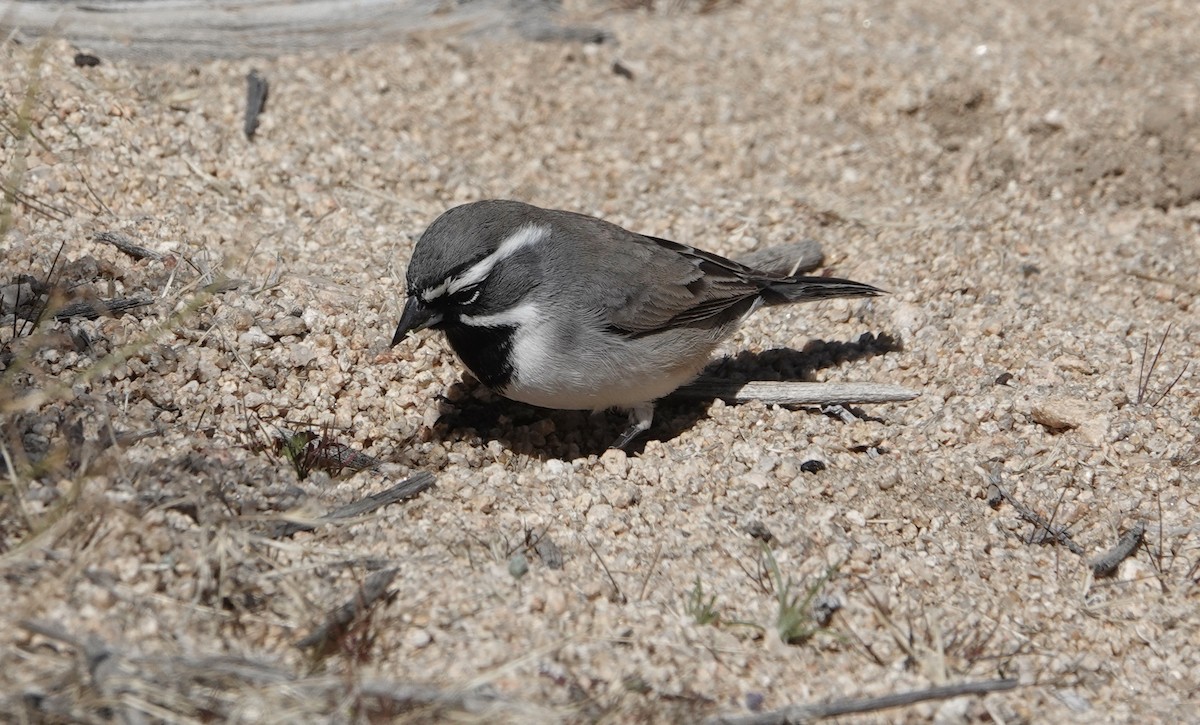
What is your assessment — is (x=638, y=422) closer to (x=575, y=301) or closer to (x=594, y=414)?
(x=594, y=414)

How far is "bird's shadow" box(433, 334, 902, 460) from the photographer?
20.3ft

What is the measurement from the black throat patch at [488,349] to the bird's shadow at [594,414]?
0.53 m

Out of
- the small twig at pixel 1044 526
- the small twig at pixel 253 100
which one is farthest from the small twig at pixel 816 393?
the small twig at pixel 253 100

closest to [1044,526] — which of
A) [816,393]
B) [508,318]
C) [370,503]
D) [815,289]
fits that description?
[816,393]

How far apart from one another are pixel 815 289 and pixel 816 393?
0.64m

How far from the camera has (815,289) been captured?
6488 mm

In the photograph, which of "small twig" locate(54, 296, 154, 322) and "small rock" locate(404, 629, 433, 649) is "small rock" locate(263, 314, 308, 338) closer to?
→ "small twig" locate(54, 296, 154, 322)

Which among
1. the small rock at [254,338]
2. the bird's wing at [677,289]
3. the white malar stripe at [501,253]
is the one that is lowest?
the bird's wing at [677,289]

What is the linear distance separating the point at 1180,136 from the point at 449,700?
681 centimetres

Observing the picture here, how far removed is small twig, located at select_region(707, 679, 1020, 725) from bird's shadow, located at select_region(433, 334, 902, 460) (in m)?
2.47

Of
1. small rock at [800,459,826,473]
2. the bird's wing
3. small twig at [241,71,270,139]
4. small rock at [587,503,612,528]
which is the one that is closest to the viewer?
small rock at [587,503,612,528]

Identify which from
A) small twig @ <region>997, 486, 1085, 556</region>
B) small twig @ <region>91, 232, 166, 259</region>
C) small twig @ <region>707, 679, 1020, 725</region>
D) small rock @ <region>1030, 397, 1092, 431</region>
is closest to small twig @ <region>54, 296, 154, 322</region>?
small twig @ <region>91, 232, 166, 259</region>

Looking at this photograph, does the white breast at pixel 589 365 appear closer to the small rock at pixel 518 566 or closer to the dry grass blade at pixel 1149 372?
the small rock at pixel 518 566

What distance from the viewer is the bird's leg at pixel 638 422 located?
20.6 feet
